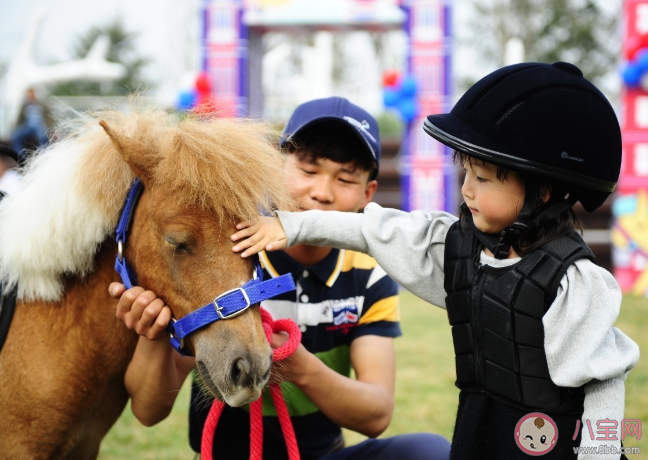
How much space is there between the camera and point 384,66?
20578 millimetres

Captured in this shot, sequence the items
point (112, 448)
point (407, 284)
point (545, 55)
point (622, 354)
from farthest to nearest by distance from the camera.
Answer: point (545, 55), point (112, 448), point (407, 284), point (622, 354)

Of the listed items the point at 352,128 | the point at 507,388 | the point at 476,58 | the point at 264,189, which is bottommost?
the point at 507,388

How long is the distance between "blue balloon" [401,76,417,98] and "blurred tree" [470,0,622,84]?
49.3 feet

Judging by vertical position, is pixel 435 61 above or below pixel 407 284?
above

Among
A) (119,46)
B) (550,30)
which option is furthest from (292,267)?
(119,46)

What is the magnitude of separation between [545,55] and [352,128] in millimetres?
23924

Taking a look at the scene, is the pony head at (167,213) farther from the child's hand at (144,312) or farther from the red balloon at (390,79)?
the red balloon at (390,79)

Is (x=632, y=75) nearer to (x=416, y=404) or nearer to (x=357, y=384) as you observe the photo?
(x=416, y=404)

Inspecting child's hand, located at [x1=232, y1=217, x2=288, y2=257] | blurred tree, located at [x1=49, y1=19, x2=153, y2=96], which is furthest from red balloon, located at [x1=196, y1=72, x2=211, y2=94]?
blurred tree, located at [x1=49, y1=19, x2=153, y2=96]

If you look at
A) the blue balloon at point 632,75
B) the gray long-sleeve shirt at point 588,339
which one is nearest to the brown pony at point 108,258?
the gray long-sleeve shirt at point 588,339

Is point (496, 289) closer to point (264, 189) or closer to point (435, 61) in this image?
point (264, 189)

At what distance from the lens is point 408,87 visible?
9.80 metres

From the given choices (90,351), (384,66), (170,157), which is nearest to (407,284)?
(170,157)

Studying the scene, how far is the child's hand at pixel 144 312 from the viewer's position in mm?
1805
